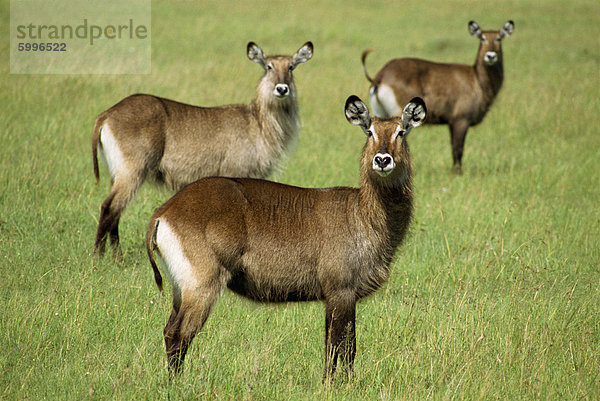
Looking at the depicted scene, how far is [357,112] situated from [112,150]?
272cm

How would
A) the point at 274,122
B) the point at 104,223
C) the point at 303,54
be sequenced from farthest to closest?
1. the point at 303,54
2. the point at 274,122
3. the point at 104,223

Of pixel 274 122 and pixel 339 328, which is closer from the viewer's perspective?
pixel 339 328

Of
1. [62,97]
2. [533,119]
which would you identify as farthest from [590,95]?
[62,97]

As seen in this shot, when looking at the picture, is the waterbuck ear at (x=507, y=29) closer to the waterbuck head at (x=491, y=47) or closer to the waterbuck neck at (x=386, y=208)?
the waterbuck head at (x=491, y=47)

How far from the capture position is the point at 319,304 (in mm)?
5055

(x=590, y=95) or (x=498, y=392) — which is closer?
(x=498, y=392)

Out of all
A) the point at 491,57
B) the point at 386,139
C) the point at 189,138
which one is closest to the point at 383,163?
the point at 386,139

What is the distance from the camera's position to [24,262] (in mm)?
5188

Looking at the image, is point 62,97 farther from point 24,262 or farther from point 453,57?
point 453,57

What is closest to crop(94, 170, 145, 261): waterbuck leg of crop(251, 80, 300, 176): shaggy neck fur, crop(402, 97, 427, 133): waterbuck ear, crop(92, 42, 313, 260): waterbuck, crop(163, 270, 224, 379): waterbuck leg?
crop(92, 42, 313, 260): waterbuck

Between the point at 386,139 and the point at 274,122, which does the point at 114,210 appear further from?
the point at 386,139

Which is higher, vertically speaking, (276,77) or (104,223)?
(276,77)

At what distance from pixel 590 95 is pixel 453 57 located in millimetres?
4206

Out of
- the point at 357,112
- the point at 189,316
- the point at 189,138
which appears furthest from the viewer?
the point at 189,138
